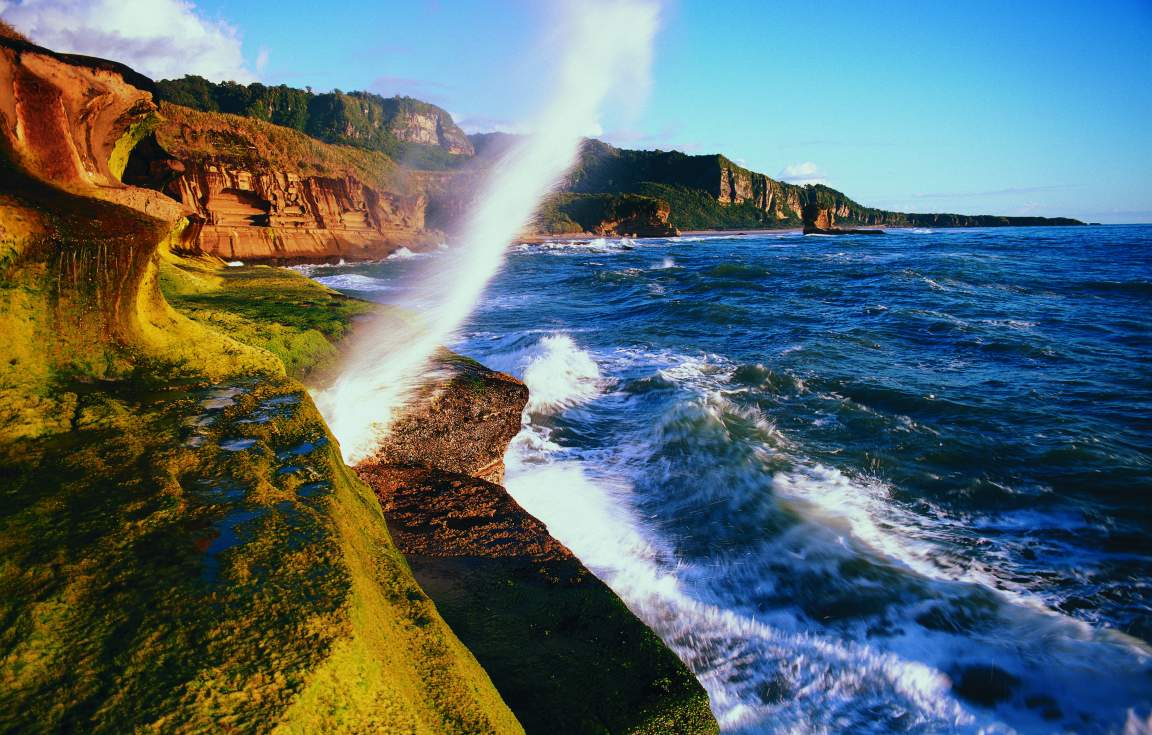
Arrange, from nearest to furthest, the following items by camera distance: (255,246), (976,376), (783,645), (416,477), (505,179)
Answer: (783,645) → (416,477) → (976,376) → (505,179) → (255,246)

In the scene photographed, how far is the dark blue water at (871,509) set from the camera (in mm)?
3330

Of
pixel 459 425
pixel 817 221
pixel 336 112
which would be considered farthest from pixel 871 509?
pixel 336 112

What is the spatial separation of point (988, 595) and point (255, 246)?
1537 inches

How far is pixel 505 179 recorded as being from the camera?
22.2 meters

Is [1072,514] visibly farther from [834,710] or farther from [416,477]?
[416,477]

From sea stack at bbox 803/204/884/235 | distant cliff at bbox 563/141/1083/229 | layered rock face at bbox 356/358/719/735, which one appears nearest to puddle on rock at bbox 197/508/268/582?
layered rock face at bbox 356/358/719/735

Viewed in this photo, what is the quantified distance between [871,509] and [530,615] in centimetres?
399

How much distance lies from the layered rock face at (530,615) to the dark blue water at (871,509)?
108 cm

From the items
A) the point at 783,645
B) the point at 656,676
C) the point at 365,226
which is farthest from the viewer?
the point at 365,226

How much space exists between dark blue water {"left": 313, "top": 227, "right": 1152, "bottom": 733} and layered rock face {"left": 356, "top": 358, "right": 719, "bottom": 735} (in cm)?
108

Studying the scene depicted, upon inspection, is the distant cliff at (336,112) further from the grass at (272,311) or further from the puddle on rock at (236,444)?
the puddle on rock at (236,444)

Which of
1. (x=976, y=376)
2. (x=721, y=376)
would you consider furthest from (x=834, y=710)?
(x=976, y=376)

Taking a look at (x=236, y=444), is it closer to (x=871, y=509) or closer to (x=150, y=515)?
(x=150, y=515)

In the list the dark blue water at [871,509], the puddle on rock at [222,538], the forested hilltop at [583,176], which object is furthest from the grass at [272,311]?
the forested hilltop at [583,176]
